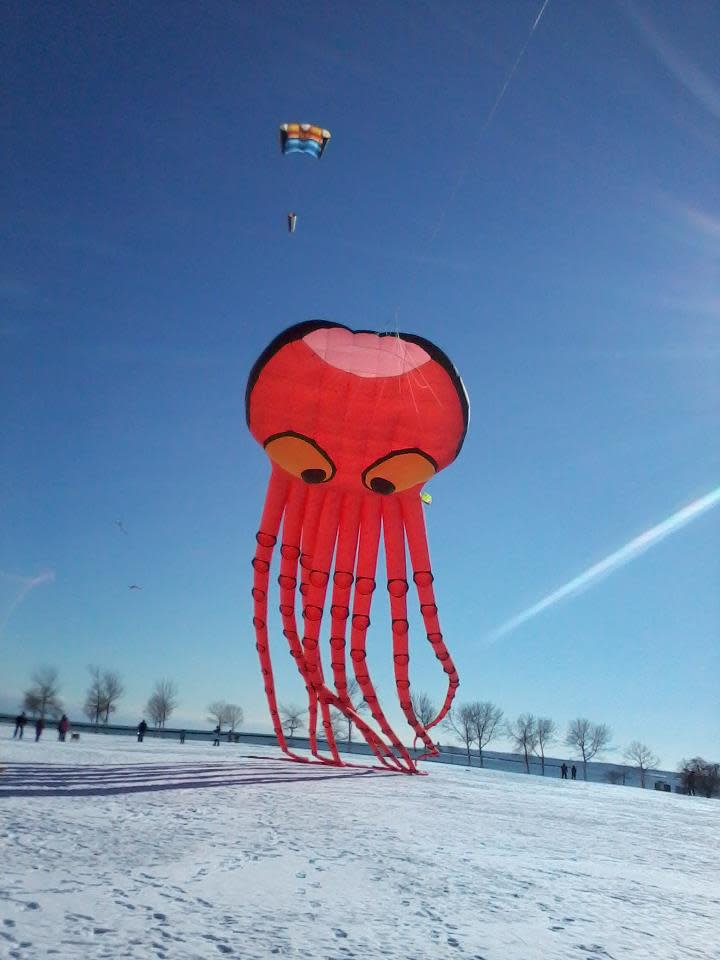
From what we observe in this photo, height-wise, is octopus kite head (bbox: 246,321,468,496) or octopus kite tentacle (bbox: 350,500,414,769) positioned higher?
octopus kite head (bbox: 246,321,468,496)

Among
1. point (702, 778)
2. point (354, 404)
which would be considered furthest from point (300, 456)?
point (702, 778)

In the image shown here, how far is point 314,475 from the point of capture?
→ 18297mm

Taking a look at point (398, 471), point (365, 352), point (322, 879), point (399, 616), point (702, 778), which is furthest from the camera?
point (702, 778)

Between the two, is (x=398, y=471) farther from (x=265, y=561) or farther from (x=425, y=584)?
(x=265, y=561)

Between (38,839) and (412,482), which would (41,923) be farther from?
(412,482)

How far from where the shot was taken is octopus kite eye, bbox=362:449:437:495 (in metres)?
17.9

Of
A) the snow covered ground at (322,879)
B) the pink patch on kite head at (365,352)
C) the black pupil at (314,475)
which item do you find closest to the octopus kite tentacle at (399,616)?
the black pupil at (314,475)

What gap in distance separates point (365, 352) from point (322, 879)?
13111 millimetres

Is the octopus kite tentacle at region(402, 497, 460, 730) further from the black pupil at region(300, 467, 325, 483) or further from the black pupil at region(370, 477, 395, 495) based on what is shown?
the black pupil at region(300, 467, 325, 483)

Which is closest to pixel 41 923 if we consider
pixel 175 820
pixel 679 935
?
pixel 175 820

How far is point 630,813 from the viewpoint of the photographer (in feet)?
53.1

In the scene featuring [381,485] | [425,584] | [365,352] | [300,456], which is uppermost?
[365,352]

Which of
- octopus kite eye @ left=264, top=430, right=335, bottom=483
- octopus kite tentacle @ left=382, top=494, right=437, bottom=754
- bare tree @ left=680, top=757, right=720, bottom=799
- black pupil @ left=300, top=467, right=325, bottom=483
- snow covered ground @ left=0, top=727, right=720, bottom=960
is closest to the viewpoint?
snow covered ground @ left=0, top=727, right=720, bottom=960

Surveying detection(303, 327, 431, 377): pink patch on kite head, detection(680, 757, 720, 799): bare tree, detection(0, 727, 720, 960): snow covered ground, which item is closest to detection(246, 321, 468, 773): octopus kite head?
detection(303, 327, 431, 377): pink patch on kite head
